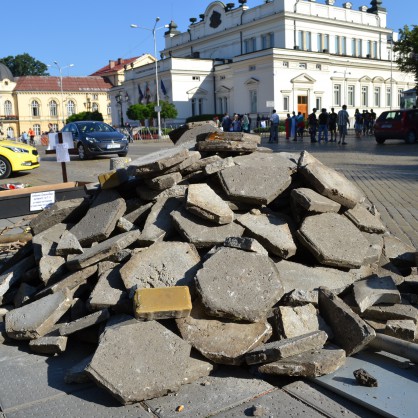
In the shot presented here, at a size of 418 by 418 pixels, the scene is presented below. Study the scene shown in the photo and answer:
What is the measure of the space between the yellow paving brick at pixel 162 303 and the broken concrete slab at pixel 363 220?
2172mm

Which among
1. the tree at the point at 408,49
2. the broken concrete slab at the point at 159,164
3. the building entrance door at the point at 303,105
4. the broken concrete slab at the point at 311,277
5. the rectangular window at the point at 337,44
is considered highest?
the rectangular window at the point at 337,44

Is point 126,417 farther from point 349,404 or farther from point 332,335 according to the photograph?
point 332,335

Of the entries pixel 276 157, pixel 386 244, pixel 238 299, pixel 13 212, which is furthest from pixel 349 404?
pixel 13 212

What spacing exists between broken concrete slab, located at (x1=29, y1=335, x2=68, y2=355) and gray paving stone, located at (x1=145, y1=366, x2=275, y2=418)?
3.22 ft

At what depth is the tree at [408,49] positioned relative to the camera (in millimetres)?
32175

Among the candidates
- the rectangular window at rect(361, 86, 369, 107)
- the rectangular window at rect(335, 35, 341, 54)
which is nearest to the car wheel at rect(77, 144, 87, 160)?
the rectangular window at rect(361, 86, 369, 107)

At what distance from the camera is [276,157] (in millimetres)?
5797

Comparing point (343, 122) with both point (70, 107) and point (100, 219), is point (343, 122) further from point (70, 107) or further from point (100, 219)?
point (70, 107)

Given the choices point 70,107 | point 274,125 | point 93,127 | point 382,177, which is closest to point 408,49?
point 274,125

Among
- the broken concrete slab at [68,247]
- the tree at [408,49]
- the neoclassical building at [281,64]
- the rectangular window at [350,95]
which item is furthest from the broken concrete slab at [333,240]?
the rectangular window at [350,95]

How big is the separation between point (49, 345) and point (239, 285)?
1.44 metres

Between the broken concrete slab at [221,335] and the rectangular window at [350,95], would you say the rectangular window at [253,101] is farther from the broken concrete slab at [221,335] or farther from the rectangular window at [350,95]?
the broken concrete slab at [221,335]

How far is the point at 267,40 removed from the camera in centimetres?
6675

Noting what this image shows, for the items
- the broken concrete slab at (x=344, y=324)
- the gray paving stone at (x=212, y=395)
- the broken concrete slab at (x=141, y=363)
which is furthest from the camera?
the broken concrete slab at (x=344, y=324)
